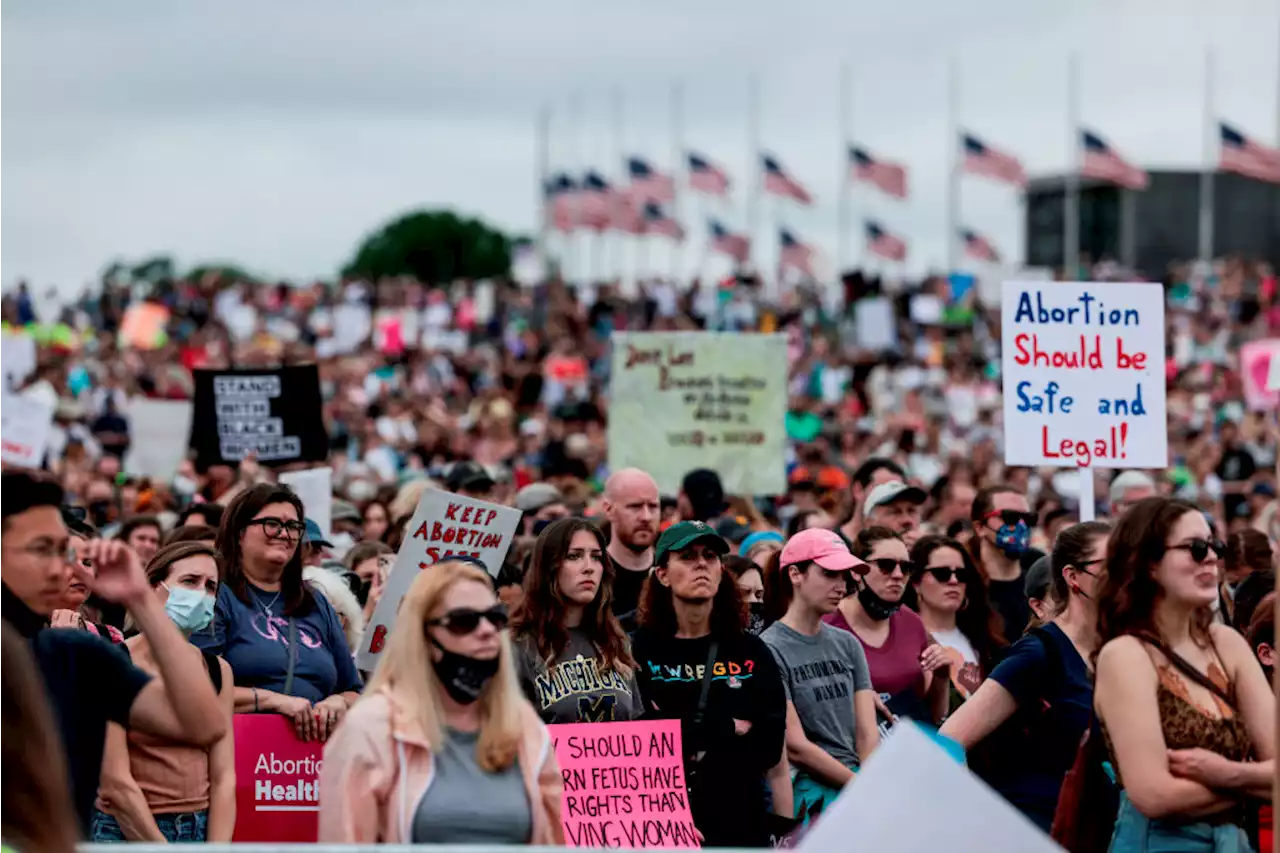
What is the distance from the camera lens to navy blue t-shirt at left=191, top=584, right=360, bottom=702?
26.0 feet

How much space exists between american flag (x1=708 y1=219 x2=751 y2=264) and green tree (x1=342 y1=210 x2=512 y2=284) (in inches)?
2880

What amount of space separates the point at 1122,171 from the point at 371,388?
20168 mm

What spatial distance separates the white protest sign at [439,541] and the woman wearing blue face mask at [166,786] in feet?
4.81

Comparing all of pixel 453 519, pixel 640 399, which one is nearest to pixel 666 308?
pixel 640 399

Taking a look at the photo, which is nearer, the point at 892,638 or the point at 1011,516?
the point at 892,638

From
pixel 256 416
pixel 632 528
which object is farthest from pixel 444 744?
pixel 256 416

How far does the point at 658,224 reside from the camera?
55000mm

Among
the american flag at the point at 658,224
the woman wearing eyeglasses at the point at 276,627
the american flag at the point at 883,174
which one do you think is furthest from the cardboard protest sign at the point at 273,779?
the american flag at the point at 658,224

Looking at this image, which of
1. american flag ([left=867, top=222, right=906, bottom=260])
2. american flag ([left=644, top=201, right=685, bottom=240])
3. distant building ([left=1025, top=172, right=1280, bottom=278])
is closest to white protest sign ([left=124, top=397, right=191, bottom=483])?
american flag ([left=867, top=222, right=906, bottom=260])

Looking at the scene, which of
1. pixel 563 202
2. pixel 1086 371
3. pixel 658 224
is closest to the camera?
pixel 1086 371

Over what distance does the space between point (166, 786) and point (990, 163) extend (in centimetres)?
4125

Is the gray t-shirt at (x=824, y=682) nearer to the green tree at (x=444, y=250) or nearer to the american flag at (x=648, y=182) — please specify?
the american flag at (x=648, y=182)

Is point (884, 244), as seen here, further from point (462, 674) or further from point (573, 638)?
point (462, 674)

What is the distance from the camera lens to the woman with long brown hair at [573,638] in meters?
7.93
